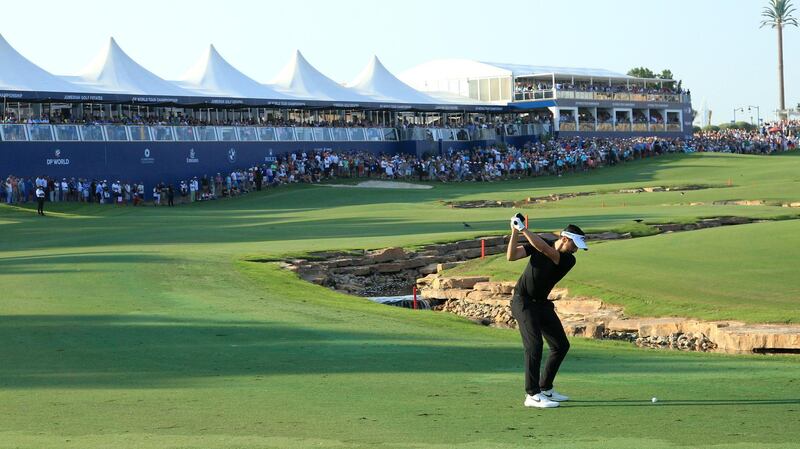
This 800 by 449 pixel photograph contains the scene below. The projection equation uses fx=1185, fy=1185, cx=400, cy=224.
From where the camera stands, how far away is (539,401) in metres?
11.4

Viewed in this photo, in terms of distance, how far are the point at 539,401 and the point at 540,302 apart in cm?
95

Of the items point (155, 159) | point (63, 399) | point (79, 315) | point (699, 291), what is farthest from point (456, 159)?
point (63, 399)

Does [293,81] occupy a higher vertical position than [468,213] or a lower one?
higher

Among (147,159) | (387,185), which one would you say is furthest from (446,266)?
(387,185)

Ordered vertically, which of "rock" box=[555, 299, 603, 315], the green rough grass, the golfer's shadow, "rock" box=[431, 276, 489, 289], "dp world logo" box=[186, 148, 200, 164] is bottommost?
"rock" box=[555, 299, 603, 315]

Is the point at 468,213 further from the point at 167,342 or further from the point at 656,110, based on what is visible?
the point at 656,110

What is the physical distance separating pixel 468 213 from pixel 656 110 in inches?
2490

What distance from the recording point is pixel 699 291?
22.8 metres

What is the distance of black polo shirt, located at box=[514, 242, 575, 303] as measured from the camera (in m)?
11.1

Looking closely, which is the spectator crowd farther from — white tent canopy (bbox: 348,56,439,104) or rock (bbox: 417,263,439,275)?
rock (bbox: 417,263,439,275)

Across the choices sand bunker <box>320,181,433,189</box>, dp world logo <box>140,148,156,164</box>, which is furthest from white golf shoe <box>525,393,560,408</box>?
sand bunker <box>320,181,433,189</box>

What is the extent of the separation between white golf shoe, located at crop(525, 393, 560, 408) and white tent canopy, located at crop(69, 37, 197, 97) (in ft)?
188

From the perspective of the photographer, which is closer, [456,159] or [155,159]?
[155,159]

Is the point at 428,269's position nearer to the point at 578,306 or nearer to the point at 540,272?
the point at 578,306
